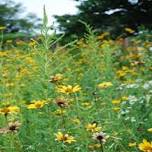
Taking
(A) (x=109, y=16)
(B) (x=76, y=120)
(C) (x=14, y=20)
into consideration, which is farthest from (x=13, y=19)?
(B) (x=76, y=120)

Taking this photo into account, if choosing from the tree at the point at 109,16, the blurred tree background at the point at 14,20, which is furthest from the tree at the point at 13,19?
the tree at the point at 109,16

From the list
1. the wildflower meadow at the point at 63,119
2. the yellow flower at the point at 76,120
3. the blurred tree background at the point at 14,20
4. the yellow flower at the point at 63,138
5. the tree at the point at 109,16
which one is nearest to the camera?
the yellow flower at the point at 63,138

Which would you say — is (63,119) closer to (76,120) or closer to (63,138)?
(76,120)

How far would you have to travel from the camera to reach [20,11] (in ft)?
72.3

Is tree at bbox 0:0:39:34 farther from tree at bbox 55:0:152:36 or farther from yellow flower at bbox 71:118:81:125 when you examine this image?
yellow flower at bbox 71:118:81:125

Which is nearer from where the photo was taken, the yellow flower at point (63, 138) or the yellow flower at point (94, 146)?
the yellow flower at point (63, 138)

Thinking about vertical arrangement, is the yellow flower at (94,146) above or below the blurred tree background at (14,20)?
below

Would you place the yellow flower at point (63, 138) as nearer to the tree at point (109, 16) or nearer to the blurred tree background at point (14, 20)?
the tree at point (109, 16)

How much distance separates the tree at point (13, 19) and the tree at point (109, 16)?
9673 mm

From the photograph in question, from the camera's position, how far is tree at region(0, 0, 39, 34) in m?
20.8

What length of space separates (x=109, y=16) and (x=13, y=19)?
1052 cm

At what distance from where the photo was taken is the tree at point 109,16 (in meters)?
10.9

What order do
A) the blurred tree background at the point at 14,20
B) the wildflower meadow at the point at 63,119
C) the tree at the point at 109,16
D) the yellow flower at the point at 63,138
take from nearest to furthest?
1. the yellow flower at the point at 63,138
2. the wildflower meadow at the point at 63,119
3. the tree at the point at 109,16
4. the blurred tree background at the point at 14,20

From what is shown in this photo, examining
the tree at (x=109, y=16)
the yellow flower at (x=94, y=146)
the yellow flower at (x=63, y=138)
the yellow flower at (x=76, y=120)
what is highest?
the tree at (x=109, y=16)
